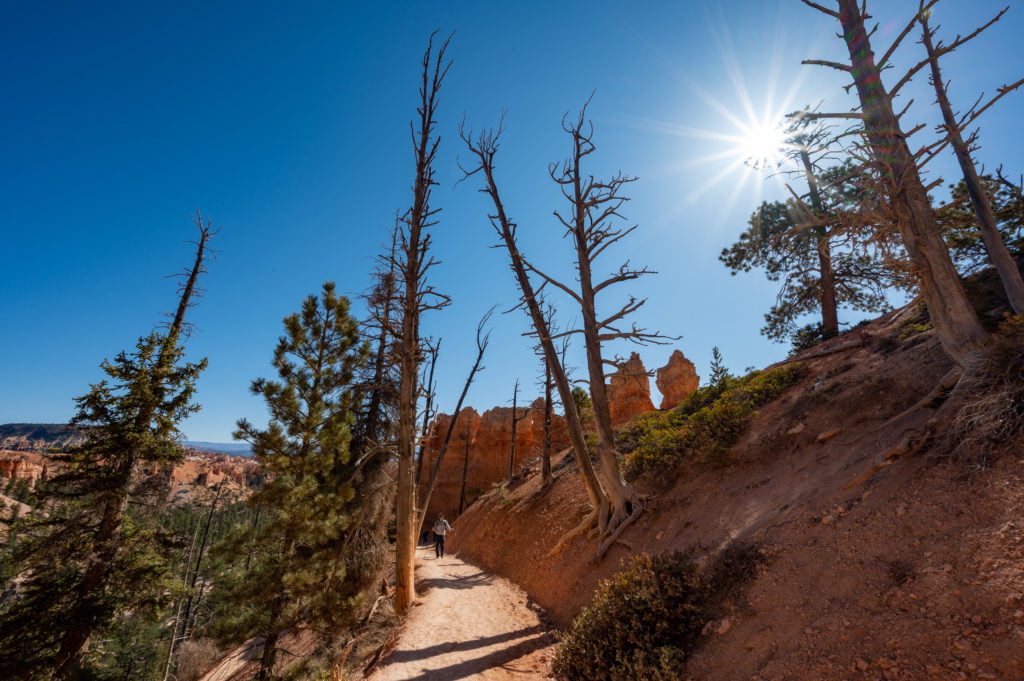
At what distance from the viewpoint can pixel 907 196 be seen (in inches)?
264

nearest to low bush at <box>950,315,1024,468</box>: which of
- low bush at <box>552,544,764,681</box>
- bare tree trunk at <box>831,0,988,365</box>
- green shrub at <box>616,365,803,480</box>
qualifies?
bare tree trunk at <box>831,0,988,365</box>

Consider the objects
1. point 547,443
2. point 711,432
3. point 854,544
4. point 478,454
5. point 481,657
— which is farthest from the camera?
point 478,454

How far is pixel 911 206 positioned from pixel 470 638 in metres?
10.4

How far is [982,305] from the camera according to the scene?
995cm

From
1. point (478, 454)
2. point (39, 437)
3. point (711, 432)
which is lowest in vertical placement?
point (711, 432)

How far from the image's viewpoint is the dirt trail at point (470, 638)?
6.12 m

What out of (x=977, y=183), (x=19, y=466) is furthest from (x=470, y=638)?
(x=19, y=466)

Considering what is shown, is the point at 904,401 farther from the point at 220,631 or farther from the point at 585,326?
the point at 220,631

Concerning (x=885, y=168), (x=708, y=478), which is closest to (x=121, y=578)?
(x=708, y=478)

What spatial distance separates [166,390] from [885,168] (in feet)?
54.0

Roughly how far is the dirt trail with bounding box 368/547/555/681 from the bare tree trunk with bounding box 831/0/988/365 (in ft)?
25.5

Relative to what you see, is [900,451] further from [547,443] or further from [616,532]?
[547,443]

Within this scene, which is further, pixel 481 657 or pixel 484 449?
pixel 484 449

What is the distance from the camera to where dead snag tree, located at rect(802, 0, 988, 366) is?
20.2 feet
